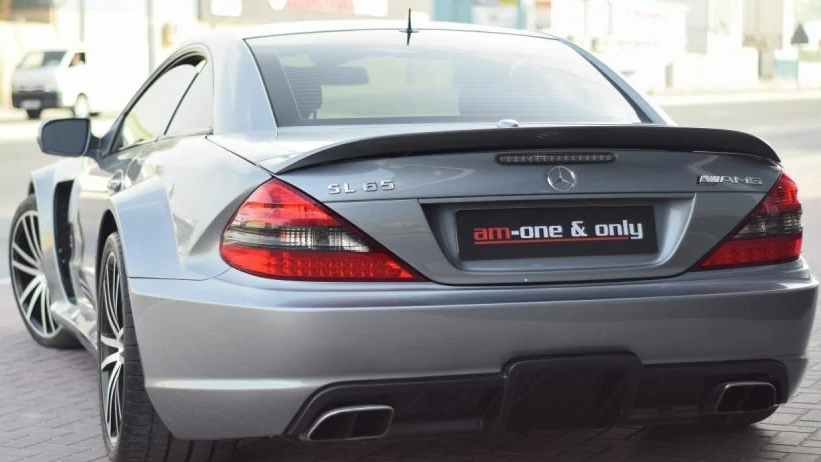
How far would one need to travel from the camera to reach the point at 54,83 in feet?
114

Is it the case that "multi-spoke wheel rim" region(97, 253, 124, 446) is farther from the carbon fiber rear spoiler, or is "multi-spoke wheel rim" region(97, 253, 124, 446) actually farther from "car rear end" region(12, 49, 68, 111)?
"car rear end" region(12, 49, 68, 111)

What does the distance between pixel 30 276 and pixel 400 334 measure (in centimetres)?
391

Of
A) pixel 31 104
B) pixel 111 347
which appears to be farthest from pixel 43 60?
pixel 111 347

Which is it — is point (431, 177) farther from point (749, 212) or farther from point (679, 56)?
point (679, 56)

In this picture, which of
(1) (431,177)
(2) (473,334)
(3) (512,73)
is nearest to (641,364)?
(2) (473,334)

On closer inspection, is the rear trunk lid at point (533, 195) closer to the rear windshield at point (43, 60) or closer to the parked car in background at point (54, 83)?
the parked car in background at point (54, 83)

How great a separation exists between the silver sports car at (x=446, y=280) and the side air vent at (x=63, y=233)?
1.80 m

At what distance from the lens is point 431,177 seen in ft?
12.2

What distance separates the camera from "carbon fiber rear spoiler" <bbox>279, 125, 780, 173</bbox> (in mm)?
3717

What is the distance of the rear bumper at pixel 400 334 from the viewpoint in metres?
3.63

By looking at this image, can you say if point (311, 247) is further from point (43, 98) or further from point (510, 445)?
point (43, 98)

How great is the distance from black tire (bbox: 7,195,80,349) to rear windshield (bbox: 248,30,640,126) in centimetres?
244

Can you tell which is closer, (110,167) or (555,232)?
(555,232)

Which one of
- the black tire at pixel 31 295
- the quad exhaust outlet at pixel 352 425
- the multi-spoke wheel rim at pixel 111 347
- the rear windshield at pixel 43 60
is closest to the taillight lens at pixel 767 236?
the quad exhaust outlet at pixel 352 425
